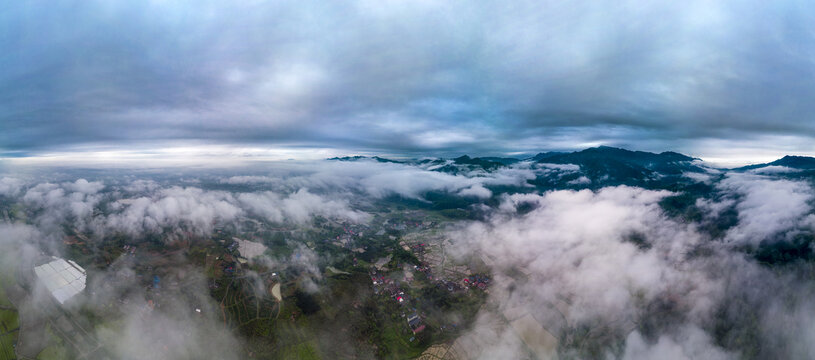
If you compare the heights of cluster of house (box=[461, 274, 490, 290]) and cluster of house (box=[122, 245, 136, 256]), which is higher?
cluster of house (box=[122, 245, 136, 256])

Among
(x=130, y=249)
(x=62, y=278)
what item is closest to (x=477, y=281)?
(x=62, y=278)

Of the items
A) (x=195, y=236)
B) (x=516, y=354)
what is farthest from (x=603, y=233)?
(x=195, y=236)

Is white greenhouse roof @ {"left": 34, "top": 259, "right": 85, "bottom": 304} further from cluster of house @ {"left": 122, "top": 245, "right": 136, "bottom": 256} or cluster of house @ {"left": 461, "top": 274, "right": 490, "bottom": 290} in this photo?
cluster of house @ {"left": 461, "top": 274, "right": 490, "bottom": 290}

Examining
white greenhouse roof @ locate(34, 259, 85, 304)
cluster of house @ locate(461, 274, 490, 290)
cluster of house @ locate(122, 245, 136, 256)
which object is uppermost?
white greenhouse roof @ locate(34, 259, 85, 304)

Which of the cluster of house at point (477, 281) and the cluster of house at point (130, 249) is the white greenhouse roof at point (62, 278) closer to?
the cluster of house at point (130, 249)

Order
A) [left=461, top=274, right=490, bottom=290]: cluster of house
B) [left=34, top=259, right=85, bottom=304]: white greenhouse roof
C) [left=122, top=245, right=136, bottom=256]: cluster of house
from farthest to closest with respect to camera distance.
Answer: [left=122, top=245, right=136, bottom=256]: cluster of house < [left=461, top=274, right=490, bottom=290]: cluster of house < [left=34, top=259, right=85, bottom=304]: white greenhouse roof

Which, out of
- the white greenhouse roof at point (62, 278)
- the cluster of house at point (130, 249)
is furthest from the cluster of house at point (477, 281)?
the cluster of house at point (130, 249)

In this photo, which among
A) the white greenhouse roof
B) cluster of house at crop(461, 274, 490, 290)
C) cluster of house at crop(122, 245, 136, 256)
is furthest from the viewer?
cluster of house at crop(122, 245, 136, 256)

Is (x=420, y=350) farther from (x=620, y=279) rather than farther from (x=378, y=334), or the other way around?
(x=620, y=279)

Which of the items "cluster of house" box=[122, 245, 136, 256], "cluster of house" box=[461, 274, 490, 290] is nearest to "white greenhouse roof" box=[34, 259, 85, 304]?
"cluster of house" box=[122, 245, 136, 256]
